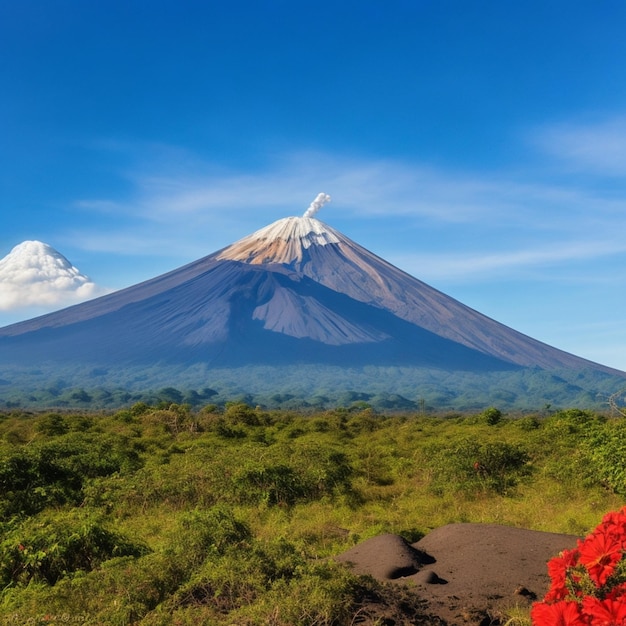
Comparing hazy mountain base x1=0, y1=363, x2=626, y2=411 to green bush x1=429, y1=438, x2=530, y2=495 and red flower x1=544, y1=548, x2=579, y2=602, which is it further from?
red flower x1=544, y1=548, x2=579, y2=602

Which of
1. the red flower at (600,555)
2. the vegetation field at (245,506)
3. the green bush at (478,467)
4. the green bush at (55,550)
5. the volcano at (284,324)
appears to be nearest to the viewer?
the red flower at (600,555)

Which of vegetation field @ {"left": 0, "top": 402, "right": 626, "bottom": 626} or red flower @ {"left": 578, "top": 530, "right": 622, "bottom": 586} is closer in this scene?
red flower @ {"left": 578, "top": 530, "right": 622, "bottom": 586}

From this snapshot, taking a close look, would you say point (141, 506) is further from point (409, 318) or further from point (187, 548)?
point (409, 318)

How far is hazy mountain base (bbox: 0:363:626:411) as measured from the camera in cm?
11281

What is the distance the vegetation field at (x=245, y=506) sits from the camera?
5.83 metres

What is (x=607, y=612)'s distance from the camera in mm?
3400

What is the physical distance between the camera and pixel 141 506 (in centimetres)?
1210

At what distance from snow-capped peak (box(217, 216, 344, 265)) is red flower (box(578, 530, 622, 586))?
602 ft

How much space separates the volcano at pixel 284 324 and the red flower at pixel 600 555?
4956 inches

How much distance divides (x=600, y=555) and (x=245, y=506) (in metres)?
9.18

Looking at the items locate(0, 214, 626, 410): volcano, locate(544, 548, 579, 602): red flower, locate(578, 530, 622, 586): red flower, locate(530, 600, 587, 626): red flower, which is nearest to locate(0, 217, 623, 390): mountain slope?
locate(0, 214, 626, 410): volcano

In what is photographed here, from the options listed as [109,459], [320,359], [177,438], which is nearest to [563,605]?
[109,459]

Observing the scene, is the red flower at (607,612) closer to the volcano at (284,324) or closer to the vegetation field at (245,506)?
the vegetation field at (245,506)

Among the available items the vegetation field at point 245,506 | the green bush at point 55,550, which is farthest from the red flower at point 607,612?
the green bush at point 55,550
